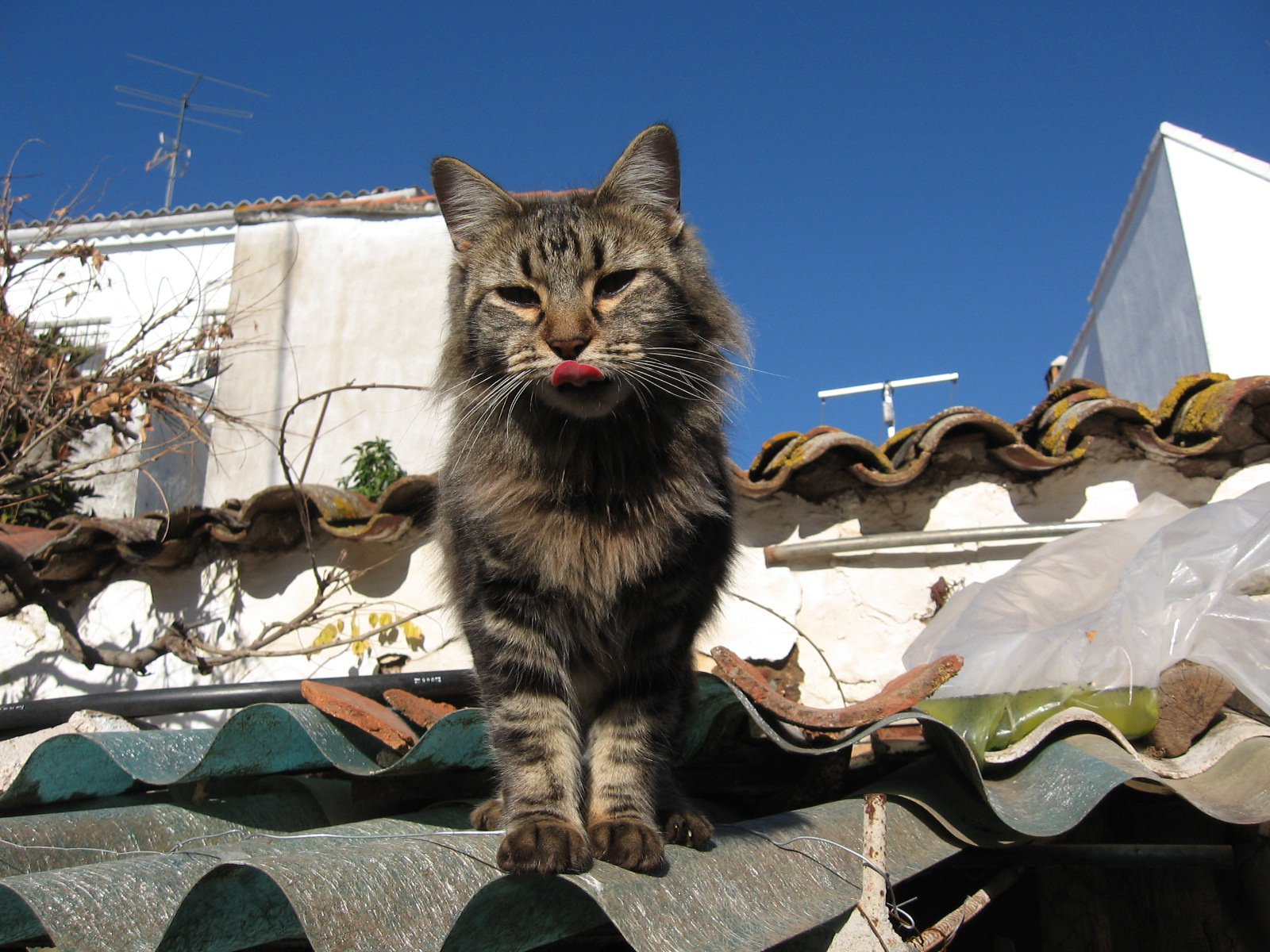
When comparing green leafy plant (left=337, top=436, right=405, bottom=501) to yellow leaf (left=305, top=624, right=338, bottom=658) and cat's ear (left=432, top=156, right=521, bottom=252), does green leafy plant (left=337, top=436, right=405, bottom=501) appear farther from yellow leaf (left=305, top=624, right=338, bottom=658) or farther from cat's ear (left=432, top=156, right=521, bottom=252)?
cat's ear (left=432, top=156, right=521, bottom=252)

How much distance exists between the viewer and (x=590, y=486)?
241cm

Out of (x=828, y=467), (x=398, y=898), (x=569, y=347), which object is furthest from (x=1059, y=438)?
(x=398, y=898)

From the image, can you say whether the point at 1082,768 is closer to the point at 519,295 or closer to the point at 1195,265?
the point at 519,295

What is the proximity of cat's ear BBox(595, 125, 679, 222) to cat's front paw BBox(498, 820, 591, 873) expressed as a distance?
1829 mm

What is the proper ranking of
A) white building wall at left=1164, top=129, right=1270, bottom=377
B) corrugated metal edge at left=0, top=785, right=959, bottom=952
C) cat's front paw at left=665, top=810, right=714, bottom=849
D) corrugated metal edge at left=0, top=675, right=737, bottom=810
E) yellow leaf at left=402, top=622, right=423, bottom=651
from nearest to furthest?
corrugated metal edge at left=0, top=785, right=959, bottom=952 → cat's front paw at left=665, top=810, right=714, bottom=849 → corrugated metal edge at left=0, top=675, right=737, bottom=810 → yellow leaf at left=402, top=622, right=423, bottom=651 → white building wall at left=1164, top=129, right=1270, bottom=377

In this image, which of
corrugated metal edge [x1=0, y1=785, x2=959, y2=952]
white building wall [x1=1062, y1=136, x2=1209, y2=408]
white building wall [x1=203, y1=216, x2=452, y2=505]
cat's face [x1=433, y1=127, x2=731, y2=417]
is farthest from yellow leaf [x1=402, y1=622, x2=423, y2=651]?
white building wall [x1=1062, y1=136, x2=1209, y2=408]

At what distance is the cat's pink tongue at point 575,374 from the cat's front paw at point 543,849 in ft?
3.36

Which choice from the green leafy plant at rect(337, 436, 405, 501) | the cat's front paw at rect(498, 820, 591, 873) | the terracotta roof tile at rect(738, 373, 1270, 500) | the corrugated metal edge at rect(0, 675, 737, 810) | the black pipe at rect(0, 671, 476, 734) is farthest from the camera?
the green leafy plant at rect(337, 436, 405, 501)

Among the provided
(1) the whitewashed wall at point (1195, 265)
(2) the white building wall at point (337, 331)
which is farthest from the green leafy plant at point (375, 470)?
(1) the whitewashed wall at point (1195, 265)

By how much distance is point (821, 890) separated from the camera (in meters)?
1.74

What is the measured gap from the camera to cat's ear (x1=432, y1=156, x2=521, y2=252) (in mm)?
2762

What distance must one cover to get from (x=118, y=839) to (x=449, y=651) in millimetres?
2917

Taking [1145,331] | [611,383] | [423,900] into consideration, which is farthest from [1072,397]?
[1145,331]

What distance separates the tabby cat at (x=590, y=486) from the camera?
213cm
